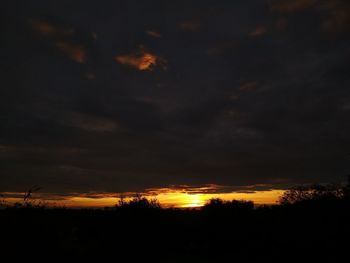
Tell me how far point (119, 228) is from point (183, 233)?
19.5 ft

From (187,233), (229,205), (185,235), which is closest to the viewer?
(185,235)

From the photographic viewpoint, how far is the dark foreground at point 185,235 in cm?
1828

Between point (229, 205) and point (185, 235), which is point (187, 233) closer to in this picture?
point (185, 235)

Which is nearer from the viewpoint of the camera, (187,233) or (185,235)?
(185,235)

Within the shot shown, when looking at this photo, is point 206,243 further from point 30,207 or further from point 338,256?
point 30,207

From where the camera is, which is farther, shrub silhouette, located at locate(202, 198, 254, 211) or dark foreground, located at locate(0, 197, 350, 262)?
shrub silhouette, located at locate(202, 198, 254, 211)

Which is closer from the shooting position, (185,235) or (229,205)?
(185,235)

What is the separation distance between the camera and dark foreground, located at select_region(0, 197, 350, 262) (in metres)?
18.3

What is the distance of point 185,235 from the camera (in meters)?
32.9

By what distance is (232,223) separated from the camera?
3384cm

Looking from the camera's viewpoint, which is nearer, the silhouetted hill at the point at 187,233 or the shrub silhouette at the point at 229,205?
the silhouetted hill at the point at 187,233

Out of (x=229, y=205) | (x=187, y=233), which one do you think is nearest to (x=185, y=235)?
(x=187, y=233)

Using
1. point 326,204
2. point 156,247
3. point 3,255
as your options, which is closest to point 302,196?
point 326,204

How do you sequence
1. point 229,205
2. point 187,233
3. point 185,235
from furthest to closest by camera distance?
point 229,205 < point 187,233 < point 185,235
